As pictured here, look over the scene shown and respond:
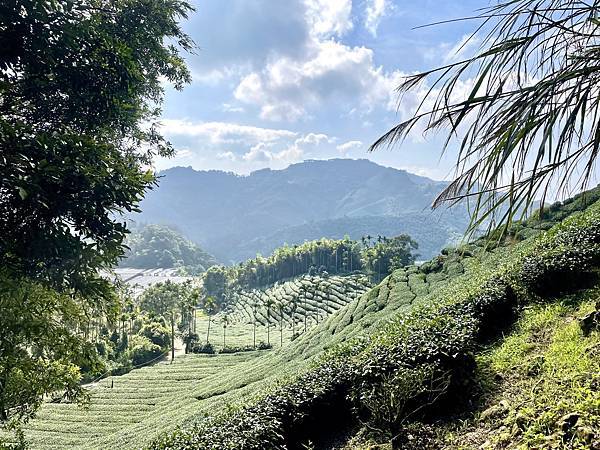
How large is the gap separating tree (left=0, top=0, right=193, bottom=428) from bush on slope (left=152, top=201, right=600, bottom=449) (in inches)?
106

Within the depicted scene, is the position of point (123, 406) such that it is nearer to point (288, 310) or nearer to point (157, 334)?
point (157, 334)

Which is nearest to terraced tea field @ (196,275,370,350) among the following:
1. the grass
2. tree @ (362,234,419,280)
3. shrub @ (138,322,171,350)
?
tree @ (362,234,419,280)

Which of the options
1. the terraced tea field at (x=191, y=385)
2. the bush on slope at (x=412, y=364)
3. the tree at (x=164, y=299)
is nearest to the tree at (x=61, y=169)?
the terraced tea field at (x=191, y=385)

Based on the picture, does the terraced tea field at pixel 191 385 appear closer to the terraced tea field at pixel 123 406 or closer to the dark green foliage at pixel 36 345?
the terraced tea field at pixel 123 406

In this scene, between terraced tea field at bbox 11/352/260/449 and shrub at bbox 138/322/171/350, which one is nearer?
terraced tea field at bbox 11/352/260/449

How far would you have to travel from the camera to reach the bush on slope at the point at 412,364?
495cm

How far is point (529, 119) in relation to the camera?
2309mm

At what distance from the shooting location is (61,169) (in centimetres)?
521

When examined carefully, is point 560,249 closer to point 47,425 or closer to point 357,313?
point 357,313

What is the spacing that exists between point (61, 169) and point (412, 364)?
5371 mm

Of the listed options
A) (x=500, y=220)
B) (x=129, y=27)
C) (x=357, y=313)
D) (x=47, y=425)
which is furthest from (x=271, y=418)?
(x=47, y=425)

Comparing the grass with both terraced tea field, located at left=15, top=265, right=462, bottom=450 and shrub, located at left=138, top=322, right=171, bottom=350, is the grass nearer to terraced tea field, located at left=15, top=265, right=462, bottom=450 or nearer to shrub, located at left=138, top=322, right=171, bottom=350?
terraced tea field, located at left=15, top=265, right=462, bottom=450

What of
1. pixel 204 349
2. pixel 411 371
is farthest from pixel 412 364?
pixel 204 349

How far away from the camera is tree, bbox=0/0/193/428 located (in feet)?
17.7
